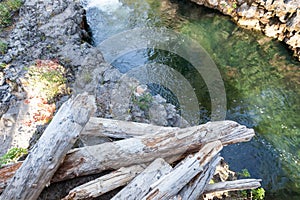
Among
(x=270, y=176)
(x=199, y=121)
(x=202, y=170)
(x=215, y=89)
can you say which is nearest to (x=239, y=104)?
(x=215, y=89)

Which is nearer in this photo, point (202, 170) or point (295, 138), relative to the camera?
point (202, 170)

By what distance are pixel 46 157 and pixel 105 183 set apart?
2.99 ft

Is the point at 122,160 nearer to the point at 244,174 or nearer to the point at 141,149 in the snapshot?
the point at 141,149

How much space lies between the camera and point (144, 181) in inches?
142

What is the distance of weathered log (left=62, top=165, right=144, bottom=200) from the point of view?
3.48 meters

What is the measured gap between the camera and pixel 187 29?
11.5 m

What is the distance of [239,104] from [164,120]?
3.19 metres

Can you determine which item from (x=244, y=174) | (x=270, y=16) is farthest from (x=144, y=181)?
(x=270, y=16)

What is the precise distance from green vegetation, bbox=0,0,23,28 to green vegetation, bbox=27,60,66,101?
4.07m

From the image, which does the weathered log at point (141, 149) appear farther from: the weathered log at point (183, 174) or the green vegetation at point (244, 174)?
the green vegetation at point (244, 174)

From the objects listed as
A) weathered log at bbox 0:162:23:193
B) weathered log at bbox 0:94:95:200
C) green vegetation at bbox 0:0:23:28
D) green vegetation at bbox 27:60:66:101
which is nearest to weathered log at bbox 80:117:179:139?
weathered log at bbox 0:94:95:200

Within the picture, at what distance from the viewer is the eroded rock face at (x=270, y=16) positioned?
34.0 feet

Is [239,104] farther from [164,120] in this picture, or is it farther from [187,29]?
[187,29]

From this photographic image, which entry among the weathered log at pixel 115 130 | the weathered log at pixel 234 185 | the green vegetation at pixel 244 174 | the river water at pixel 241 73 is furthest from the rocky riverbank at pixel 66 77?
the weathered log at pixel 234 185
